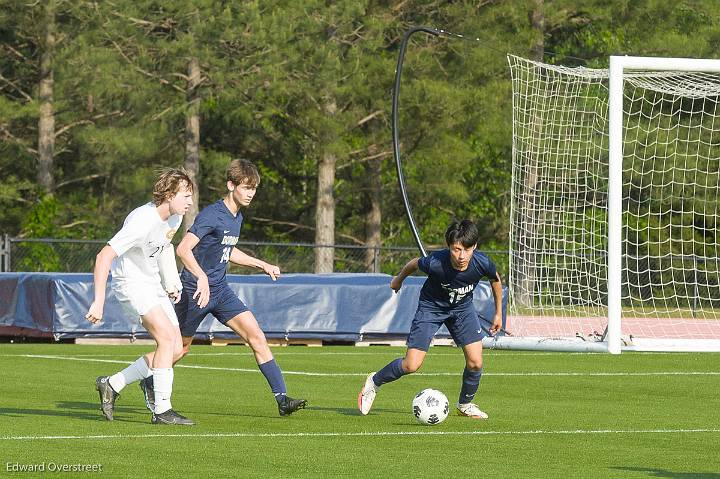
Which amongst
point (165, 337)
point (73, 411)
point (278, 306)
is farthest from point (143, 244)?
point (278, 306)

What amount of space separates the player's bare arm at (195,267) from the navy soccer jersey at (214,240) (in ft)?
0.59

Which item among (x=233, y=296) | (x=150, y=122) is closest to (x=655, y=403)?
(x=233, y=296)

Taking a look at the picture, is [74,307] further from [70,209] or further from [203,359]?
[70,209]

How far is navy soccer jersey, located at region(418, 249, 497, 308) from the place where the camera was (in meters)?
11.6

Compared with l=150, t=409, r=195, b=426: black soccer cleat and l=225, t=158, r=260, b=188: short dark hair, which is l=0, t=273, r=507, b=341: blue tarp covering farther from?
l=150, t=409, r=195, b=426: black soccer cleat

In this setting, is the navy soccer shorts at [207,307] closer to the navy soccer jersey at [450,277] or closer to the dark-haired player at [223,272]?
the dark-haired player at [223,272]

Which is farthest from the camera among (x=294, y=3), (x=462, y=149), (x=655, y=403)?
(x=462, y=149)

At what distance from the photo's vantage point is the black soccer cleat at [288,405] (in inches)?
455

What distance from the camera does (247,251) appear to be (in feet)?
132

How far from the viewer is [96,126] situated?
141 feet

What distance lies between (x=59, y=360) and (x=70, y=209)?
26.2 metres

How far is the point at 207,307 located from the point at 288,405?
992mm

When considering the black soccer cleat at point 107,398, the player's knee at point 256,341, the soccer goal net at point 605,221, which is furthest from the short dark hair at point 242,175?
the soccer goal net at point 605,221

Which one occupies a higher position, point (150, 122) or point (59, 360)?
point (150, 122)
